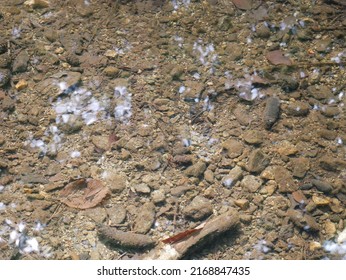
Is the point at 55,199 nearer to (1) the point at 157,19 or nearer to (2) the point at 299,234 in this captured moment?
(2) the point at 299,234

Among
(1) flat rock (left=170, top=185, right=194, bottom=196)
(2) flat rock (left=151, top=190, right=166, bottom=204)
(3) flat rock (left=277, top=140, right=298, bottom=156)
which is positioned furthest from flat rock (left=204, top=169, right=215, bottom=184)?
(3) flat rock (left=277, top=140, right=298, bottom=156)

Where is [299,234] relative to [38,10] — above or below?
below

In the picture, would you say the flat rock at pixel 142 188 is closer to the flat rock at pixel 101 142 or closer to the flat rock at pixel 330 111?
the flat rock at pixel 101 142

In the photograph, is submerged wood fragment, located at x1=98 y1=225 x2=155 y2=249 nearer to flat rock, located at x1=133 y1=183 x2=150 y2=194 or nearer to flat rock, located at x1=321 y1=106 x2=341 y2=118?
flat rock, located at x1=133 y1=183 x2=150 y2=194

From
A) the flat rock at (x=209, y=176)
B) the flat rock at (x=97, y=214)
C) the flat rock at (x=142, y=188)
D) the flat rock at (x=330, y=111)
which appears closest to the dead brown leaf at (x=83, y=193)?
the flat rock at (x=97, y=214)

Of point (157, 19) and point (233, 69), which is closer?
point (233, 69)

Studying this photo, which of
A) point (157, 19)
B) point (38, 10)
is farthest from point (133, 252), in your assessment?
point (38, 10)

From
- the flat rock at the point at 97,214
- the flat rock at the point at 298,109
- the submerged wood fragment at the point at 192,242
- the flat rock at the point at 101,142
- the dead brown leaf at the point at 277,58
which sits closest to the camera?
the submerged wood fragment at the point at 192,242

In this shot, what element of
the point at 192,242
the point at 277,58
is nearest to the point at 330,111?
the point at 277,58
